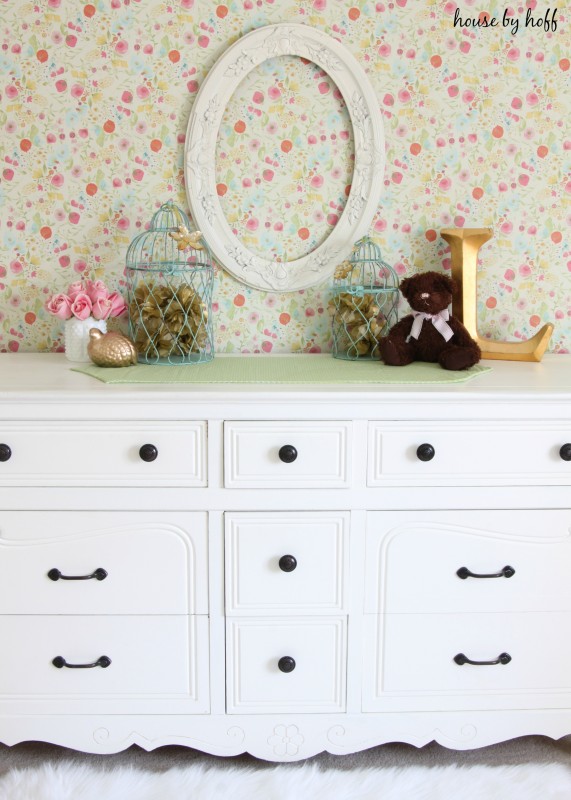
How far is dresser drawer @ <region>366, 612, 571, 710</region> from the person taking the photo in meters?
1.65

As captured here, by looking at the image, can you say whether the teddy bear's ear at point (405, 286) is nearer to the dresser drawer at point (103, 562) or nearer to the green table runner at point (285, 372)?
the green table runner at point (285, 372)

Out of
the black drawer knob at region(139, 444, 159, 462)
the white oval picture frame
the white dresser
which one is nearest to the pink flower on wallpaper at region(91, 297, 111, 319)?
the white dresser

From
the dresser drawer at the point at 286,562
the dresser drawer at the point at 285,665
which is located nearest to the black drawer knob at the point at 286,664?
the dresser drawer at the point at 285,665

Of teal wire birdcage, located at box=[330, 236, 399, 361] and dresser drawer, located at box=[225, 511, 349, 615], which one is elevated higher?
teal wire birdcage, located at box=[330, 236, 399, 361]

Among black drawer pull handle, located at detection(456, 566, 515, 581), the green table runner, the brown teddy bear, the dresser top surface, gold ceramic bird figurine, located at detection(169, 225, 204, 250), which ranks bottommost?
black drawer pull handle, located at detection(456, 566, 515, 581)

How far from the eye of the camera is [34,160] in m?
1.96

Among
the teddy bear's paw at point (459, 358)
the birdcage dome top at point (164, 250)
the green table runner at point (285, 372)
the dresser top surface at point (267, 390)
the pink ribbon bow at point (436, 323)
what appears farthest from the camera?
the birdcage dome top at point (164, 250)

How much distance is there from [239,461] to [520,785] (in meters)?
1.02

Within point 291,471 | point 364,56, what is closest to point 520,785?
point 291,471

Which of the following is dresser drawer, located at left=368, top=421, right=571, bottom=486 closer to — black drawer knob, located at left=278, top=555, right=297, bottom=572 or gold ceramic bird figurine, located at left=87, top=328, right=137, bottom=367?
black drawer knob, located at left=278, top=555, right=297, bottom=572

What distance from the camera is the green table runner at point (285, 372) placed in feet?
5.31

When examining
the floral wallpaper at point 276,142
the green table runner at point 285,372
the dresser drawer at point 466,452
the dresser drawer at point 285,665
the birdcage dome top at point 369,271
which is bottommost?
the dresser drawer at point 285,665

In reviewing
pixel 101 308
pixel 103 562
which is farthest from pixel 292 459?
pixel 101 308

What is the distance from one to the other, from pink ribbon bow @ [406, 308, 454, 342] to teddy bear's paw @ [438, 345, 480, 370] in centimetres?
8
